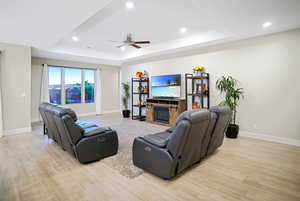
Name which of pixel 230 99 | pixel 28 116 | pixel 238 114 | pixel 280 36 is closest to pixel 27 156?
pixel 28 116

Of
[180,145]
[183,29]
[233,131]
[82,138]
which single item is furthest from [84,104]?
[180,145]

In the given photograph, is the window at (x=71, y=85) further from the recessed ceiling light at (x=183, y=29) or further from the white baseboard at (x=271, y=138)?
the white baseboard at (x=271, y=138)

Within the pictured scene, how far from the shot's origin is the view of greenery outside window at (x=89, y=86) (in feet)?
25.9

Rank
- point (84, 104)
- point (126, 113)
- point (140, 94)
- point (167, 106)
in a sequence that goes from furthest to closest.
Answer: point (84, 104) → point (126, 113) → point (140, 94) → point (167, 106)

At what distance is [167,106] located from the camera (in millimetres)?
5680

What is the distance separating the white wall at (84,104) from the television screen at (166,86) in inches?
121

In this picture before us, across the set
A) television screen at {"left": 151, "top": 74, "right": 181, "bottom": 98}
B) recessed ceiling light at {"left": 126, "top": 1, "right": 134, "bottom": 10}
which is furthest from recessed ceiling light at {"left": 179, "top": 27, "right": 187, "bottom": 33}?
recessed ceiling light at {"left": 126, "top": 1, "right": 134, "bottom": 10}

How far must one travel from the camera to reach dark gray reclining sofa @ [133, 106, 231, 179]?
2.10 m

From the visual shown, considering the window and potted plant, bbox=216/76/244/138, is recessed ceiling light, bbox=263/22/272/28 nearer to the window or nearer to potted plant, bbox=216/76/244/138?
potted plant, bbox=216/76/244/138

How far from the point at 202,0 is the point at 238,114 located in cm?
340

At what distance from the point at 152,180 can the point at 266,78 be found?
3.91 meters

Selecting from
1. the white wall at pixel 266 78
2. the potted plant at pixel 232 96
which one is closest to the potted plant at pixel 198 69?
the white wall at pixel 266 78

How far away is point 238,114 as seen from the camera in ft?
15.1

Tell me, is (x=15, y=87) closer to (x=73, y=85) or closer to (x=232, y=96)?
(x=73, y=85)
